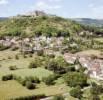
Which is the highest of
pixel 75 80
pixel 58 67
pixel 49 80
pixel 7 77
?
pixel 75 80

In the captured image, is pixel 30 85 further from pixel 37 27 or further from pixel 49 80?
pixel 37 27

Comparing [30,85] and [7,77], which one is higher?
[30,85]

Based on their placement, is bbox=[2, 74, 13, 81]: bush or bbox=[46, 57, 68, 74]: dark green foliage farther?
bbox=[46, 57, 68, 74]: dark green foliage

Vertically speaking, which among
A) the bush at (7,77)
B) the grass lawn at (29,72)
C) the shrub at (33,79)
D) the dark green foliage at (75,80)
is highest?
the dark green foliage at (75,80)

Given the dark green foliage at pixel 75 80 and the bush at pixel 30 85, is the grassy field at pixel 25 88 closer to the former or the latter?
the bush at pixel 30 85

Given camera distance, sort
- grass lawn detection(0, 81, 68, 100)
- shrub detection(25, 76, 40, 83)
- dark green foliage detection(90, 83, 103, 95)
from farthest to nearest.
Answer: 1. shrub detection(25, 76, 40, 83)
2. grass lawn detection(0, 81, 68, 100)
3. dark green foliage detection(90, 83, 103, 95)

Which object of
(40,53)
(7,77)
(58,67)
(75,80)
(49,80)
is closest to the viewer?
(75,80)

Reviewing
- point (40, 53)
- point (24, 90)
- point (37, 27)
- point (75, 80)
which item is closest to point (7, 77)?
point (24, 90)

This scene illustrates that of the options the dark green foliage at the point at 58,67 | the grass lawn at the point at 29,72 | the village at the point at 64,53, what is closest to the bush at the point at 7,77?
the grass lawn at the point at 29,72

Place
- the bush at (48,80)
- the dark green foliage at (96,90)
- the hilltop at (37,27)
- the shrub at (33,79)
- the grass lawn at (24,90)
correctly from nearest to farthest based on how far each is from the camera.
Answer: the dark green foliage at (96,90) → the grass lawn at (24,90) → the bush at (48,80) → the shrub at (33,79) → the hilltop at (37,27)

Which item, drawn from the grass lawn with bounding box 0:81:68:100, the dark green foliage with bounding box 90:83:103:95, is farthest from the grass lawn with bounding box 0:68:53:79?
the dark green foliage with bounding box 90:83:103:95

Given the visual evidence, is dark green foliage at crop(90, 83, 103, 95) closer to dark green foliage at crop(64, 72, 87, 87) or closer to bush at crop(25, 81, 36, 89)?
dark green foliage at crop(64, 72, 87, 87)

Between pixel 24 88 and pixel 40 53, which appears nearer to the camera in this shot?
pixel 24 88
